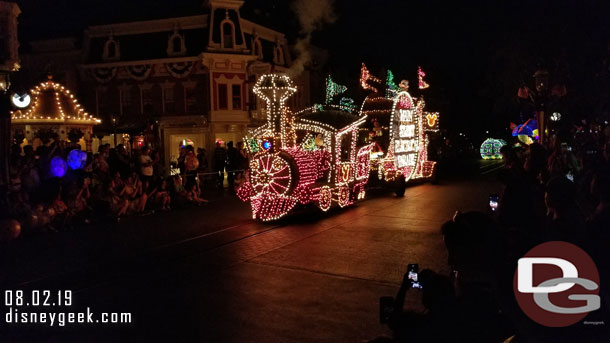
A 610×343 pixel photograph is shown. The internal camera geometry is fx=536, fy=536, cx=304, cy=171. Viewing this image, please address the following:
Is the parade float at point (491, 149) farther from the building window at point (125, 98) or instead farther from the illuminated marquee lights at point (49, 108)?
the illuminated marquee lights at point (49, 108)

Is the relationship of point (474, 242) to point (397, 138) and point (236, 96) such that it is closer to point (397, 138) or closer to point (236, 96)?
point (397, 138)

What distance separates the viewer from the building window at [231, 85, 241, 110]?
31.6 metres

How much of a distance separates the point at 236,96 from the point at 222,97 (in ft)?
2.80

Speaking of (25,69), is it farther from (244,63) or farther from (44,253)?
(44,253)

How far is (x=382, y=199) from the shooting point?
16891 mm

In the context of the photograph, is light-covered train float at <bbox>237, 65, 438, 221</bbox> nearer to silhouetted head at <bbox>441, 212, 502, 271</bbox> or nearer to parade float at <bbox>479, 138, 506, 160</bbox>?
silhouetted head at <bbox>441, 212, 502, 271</bbox>

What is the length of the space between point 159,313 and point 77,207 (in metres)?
7.13

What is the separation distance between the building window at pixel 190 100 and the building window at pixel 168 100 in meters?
0.91

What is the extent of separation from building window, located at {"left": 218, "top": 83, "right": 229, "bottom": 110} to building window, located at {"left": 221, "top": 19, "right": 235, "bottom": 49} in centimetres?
228

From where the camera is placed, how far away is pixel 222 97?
103 feet

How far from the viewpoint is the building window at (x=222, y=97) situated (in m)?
31.2

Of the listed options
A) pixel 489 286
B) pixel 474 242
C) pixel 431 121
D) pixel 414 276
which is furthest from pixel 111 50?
pixel 474 242

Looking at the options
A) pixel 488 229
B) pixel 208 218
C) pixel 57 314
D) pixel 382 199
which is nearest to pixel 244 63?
pixel 382 199

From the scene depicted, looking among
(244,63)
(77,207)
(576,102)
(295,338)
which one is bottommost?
(295,338)
